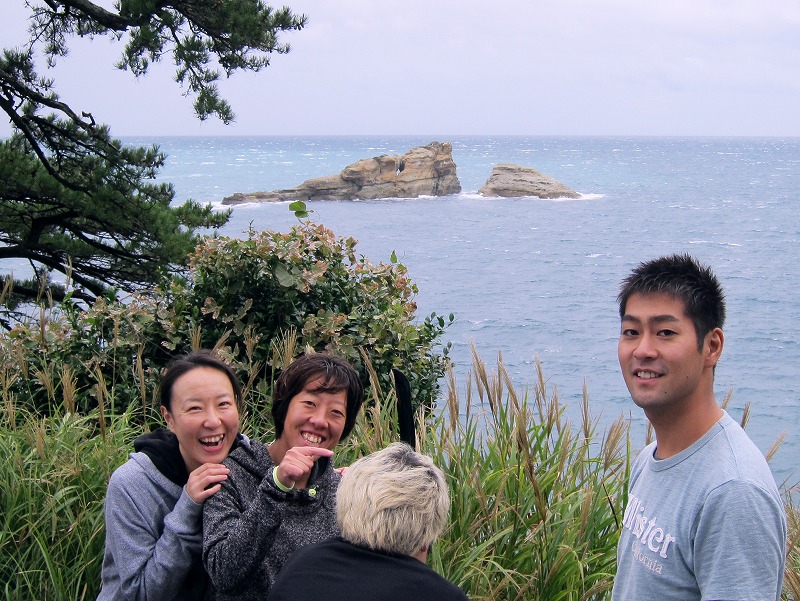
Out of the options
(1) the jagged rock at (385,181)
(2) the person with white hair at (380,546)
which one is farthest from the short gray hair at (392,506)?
(1) the jagged rock at (385,181)

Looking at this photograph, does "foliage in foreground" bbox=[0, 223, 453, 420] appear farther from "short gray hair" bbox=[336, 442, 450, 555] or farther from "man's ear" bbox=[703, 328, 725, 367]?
"man's ear" bbox=[703, 328, 725, 367]

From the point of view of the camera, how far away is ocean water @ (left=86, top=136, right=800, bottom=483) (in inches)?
1049

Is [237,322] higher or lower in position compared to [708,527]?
lower

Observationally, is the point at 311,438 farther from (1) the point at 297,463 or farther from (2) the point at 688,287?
(2) the point at 688,287

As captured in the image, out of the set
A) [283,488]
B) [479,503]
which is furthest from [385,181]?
[283,488]

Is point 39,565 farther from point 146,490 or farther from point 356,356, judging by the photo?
point 356,356

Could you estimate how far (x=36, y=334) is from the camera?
518 centimetres

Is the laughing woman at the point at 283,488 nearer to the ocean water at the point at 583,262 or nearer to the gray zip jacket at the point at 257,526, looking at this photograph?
the gray zip jacket at the point at 257,526

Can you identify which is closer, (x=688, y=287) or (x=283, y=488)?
(x=688, y=287)

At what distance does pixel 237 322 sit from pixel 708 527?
373 centimetres

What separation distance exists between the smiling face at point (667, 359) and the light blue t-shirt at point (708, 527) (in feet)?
0.32

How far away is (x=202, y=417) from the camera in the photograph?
2.70 meters

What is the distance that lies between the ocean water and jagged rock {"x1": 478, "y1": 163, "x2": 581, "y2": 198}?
4.41ft

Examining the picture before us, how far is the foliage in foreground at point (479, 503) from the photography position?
3107 millimetres
